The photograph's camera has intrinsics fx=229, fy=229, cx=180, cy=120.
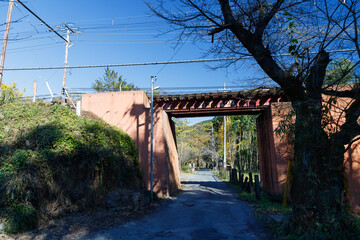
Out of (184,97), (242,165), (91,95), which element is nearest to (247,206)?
(184,97)

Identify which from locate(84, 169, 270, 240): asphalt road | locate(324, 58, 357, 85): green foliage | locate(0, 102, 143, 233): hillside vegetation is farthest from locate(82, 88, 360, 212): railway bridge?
locate(324, 58, 357, 85): green foliage

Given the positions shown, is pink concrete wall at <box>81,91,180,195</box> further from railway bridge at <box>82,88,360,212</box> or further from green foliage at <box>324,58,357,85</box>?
green foliage at <box>324,58,357,85</box>

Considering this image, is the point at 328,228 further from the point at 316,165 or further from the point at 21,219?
the point at 21,219

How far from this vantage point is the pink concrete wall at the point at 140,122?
528 inches

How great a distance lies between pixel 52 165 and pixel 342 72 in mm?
8373

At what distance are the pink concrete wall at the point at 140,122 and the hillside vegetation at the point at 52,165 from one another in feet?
8.22

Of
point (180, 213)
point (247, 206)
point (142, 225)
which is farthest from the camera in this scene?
point (247, 206)

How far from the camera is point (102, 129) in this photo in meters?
10.5

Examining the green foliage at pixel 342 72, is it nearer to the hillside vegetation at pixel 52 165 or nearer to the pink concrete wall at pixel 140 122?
the hillside vegetation at pixel 52 165

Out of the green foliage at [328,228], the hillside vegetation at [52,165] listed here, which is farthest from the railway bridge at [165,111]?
the green foliage at [328,228]

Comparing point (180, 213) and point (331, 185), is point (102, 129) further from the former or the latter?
point (331, 185)

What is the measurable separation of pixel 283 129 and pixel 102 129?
795 centimetres

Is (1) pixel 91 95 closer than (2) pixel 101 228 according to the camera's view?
No

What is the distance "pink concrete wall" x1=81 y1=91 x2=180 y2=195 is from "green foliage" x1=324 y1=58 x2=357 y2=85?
9.78 m
